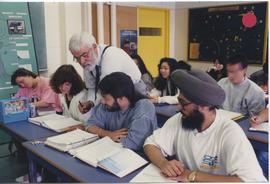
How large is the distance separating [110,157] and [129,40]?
133 inches

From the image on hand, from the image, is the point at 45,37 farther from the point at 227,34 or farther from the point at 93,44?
the point at 227,34

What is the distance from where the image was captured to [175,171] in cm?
122

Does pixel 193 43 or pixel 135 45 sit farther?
pixel 193 43

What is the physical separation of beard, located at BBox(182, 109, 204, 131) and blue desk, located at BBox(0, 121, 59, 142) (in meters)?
1.03

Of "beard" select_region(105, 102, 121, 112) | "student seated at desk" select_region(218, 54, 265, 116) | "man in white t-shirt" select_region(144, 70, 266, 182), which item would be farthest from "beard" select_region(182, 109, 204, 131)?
"student seated at desk" select_region(218, 54, 265, 116)

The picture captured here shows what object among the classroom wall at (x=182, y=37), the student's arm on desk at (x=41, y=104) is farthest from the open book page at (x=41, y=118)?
the classroom wall at (x=182, y=37)

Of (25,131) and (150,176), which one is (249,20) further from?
(150,176)

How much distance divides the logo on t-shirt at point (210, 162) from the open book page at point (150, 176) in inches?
6.8

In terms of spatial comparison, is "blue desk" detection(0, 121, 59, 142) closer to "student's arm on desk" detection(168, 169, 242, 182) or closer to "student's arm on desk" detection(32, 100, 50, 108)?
"student's arm on desk" detection(32, 100, 50, 108)

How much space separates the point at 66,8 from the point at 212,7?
2.43m

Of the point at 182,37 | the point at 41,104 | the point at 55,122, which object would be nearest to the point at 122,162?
the point at 55,122

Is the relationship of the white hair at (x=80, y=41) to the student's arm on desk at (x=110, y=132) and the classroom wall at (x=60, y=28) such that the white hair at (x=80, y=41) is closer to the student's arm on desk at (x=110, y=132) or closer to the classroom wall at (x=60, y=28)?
the student's arm on desk at (x=110, y=132)

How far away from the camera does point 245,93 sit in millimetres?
2463

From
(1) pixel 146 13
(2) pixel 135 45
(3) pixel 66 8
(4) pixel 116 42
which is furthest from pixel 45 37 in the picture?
(1) pixel 146 13
